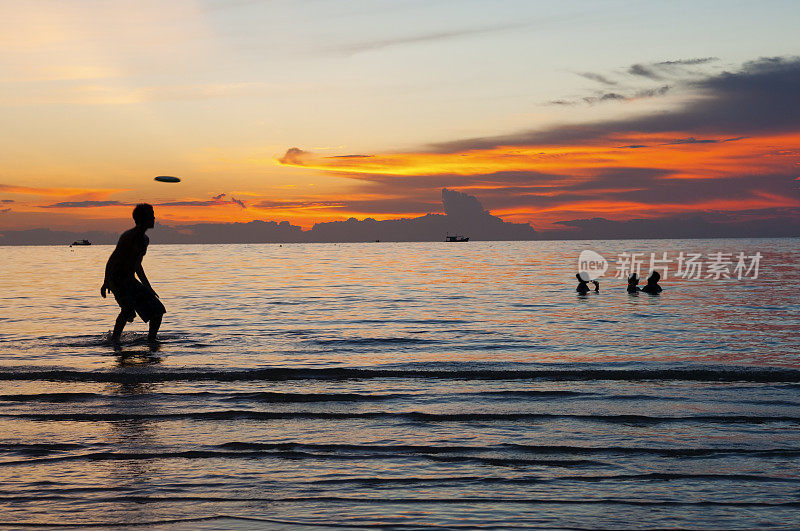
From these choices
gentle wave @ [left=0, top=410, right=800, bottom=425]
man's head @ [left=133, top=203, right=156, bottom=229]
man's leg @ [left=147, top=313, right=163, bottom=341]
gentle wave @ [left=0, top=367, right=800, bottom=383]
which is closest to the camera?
gentle wave @ [left=0, top=410, right=800, bottom=425]

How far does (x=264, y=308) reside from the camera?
24.0 metres

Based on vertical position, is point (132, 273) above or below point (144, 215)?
below

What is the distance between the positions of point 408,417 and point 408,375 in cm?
311

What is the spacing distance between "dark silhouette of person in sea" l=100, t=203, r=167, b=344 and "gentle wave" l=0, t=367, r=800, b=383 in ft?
7.57

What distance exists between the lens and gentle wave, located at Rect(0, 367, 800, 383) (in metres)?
10.2

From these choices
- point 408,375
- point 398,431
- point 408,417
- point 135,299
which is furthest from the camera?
point 135,299

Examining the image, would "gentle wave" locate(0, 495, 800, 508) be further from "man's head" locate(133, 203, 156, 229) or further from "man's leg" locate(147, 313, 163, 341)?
"man's leg" locate(147, 313, 163, 341)

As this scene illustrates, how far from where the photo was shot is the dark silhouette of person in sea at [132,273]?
1262cm

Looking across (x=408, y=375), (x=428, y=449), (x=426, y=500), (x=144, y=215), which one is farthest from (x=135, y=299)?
(x=426, y=500)

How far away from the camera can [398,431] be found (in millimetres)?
7090

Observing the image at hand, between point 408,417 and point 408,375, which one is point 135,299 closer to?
point 408,375

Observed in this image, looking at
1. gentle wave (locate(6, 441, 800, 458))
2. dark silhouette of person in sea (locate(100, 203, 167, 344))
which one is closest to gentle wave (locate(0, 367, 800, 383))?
dark silhouette of person in sea (locate(100, 203, 167, 344))

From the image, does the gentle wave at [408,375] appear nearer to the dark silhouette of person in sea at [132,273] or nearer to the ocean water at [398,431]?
the ocean water at [398,431]

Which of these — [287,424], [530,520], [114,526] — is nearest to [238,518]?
[114,526]
